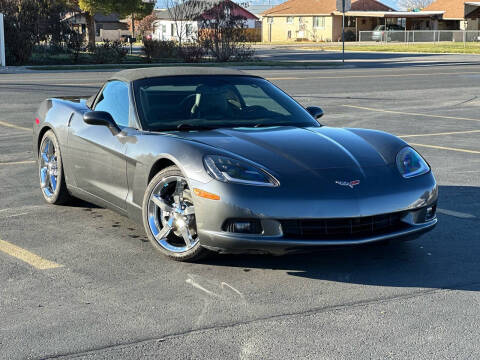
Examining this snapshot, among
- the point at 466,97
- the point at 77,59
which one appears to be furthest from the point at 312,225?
the point at 77,59

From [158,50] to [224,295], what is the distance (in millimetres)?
34242

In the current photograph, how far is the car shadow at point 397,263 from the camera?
208 inches

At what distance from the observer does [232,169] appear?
5312 millimetres

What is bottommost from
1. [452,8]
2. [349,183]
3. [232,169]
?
[349,183]

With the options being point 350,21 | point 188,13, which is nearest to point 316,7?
point 350,21

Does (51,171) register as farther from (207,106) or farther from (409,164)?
(409,164)

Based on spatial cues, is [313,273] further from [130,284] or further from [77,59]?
[77,59]

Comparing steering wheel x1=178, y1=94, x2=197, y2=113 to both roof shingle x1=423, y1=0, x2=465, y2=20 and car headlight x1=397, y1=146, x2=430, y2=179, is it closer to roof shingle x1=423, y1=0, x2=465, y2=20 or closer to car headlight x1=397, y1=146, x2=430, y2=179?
car headlight x1=397, y1=146, x2=430, y2=179

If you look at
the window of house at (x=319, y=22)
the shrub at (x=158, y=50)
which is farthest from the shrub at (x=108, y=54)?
the window of house at (x=319, y=22)

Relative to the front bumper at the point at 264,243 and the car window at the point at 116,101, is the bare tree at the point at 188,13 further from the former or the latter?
the front bumper at the point at 264,243

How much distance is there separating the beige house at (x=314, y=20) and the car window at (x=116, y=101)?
7850 cm

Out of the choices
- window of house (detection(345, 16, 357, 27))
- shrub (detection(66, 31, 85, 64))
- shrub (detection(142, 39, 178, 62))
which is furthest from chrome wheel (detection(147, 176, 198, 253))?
window of house (detection(345, 16, 357, 27))

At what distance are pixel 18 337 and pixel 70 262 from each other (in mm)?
1482

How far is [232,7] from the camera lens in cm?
3872
